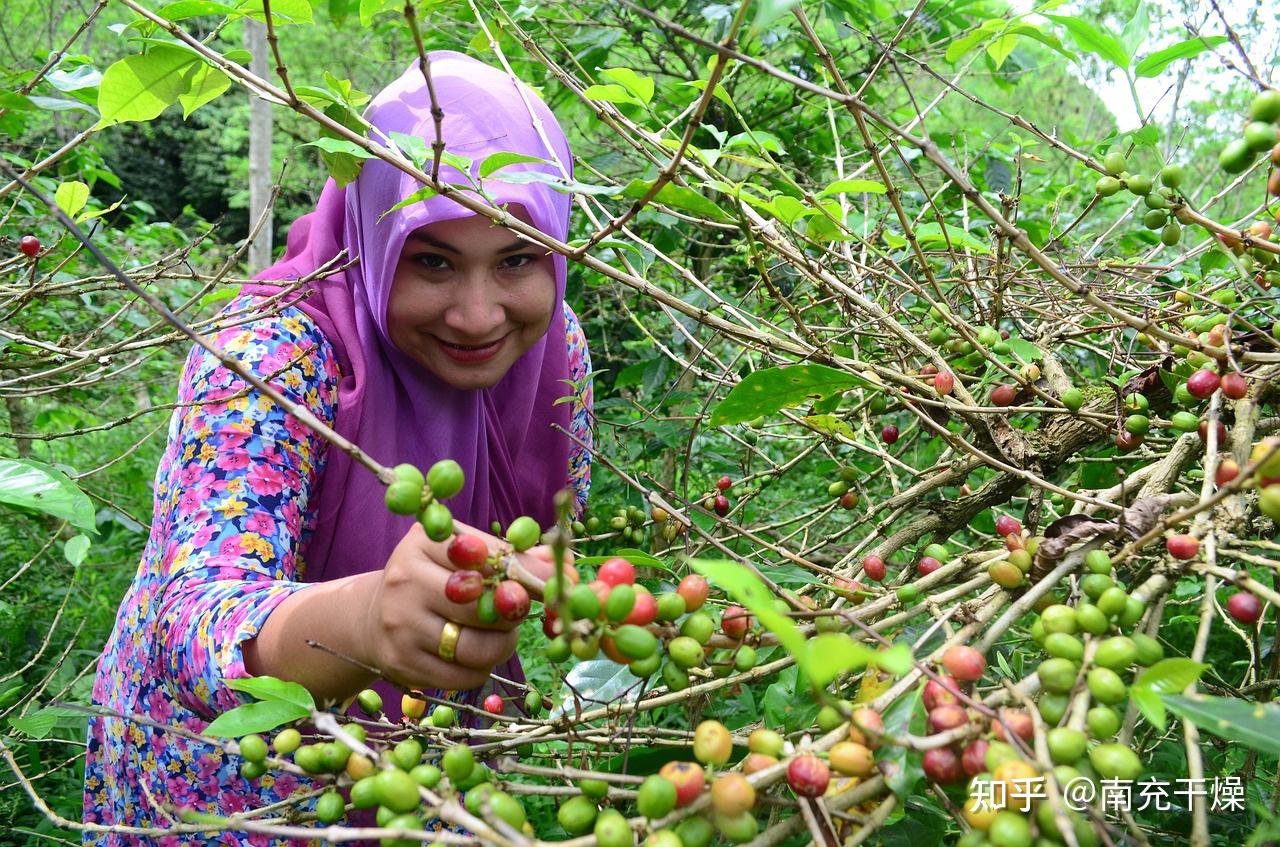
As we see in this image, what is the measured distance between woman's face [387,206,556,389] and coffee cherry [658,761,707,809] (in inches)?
38.3

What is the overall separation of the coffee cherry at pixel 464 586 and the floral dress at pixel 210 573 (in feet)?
1.30

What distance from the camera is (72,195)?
1.55 m

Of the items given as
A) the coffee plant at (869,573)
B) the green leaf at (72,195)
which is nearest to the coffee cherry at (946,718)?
the coffee plant at (869,573)

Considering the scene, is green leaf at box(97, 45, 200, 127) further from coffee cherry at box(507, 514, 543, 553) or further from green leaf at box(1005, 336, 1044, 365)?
green leaf at box(1005, 336, 1044, 365)

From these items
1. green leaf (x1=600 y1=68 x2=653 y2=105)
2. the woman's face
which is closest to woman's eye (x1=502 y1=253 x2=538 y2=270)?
the woman's face

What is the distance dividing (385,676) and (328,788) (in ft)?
0.44

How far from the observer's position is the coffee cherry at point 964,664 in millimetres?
684

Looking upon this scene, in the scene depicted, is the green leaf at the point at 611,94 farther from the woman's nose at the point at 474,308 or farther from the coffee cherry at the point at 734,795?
the coffee cherry at the point at 734,795

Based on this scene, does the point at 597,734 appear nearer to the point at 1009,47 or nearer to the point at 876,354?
the point at 876,354

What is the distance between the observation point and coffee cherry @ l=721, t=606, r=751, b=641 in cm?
86

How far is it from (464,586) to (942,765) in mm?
396

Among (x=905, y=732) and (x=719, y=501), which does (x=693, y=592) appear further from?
(x=719, y=501)

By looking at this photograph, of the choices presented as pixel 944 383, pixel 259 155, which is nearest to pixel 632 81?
pixel 944 383

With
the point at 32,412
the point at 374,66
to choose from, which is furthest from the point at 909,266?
the point at 374,66
